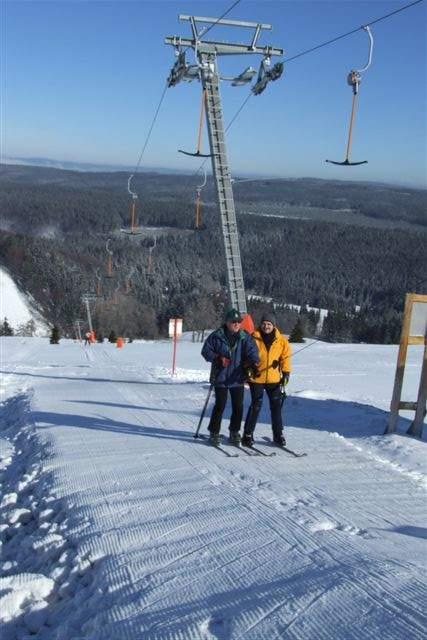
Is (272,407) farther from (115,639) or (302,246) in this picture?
(302,246)

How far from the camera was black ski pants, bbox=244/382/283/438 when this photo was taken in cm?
836

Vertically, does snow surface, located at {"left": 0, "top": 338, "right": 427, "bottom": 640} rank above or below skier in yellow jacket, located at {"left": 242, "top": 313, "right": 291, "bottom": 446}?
below

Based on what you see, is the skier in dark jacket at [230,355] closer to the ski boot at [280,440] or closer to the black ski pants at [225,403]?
the black ski pants at [225,403]

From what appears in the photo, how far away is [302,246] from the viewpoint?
19425cm

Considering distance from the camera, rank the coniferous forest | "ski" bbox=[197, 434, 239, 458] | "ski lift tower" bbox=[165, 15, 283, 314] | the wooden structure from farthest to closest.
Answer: the coniferous forest, "ski lift tower" bbox=[165, 15, 283, 314], the wooden structure, "ski" bbox=[197, 434, 239, 458]

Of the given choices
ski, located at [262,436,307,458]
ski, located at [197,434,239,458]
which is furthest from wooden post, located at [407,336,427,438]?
ski, located at [197,434,239,458]

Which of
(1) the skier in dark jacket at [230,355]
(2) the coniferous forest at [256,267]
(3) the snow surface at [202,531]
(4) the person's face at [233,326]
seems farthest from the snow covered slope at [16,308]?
(4) the person's face at [233,326]

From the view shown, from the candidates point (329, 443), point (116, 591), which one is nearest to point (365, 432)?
point (329, 443)

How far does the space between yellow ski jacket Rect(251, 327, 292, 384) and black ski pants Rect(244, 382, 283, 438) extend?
9 centimetres

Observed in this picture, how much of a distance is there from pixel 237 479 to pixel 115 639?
3.38 metres

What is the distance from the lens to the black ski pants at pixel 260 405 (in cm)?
836

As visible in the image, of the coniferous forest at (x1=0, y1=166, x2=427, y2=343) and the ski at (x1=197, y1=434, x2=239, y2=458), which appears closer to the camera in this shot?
the ski at (x1=197, y1=434, x2=239, y2=458)

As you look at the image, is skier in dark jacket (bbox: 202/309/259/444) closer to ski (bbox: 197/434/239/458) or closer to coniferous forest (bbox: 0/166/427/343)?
ski (bbox: 197/434/239/458)

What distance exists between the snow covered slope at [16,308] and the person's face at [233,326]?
112816 millimetres
